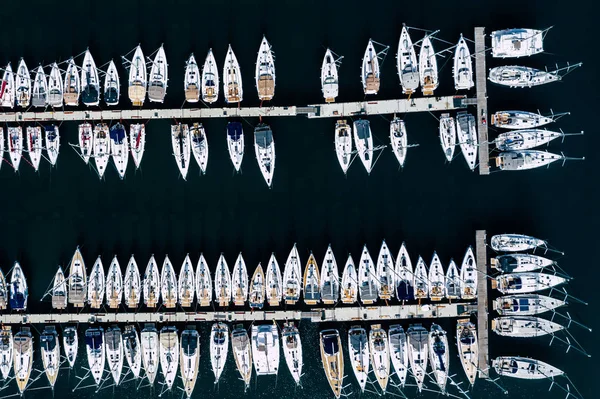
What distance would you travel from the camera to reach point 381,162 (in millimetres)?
18609

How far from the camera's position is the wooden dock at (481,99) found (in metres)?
18.2

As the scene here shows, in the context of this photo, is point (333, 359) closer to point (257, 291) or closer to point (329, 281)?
point (329, 281)

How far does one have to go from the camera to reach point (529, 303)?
18.1 m

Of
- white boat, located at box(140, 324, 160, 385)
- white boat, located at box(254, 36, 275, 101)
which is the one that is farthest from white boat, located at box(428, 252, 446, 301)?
white boat, located at box(140, 324, 160, 385)

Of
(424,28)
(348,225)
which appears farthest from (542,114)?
(348,225)

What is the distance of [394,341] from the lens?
18.3m

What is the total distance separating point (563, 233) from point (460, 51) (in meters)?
8.38

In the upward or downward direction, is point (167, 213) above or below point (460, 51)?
below

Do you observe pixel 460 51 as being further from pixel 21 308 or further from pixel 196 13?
pixel 21 308

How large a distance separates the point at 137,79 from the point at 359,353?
46.2 ft

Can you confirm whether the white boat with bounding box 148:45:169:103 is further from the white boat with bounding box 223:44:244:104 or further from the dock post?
the dock post

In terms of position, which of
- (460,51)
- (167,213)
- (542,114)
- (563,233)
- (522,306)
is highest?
(460,51)

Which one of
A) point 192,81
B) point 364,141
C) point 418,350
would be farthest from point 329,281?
point 192,81

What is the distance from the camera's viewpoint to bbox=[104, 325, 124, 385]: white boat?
727 inches
